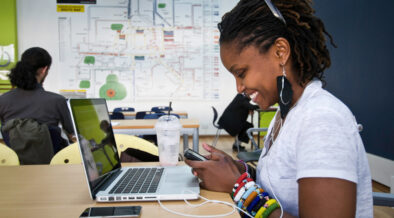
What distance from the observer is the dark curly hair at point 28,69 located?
1.86m

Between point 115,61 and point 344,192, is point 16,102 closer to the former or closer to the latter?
point 344,192

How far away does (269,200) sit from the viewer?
2.08ft

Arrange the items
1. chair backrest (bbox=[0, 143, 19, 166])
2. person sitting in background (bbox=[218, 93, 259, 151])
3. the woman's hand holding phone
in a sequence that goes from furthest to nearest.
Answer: person sitting in background (bbox=[218, 93, 259, 151]) < chair backrest (bbox=[0, 143, 19, 166]) < the woman's hand holding phone

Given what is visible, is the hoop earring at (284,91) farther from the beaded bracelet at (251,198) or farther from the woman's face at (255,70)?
the beaded bracelet at (251,198)

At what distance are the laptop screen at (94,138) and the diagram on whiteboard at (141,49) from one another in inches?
183

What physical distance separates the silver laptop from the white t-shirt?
0.21 m

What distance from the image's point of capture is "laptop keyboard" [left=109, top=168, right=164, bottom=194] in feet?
2.38

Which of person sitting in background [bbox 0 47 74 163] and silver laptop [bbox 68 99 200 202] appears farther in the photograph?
person sitting in background [bbox 0 47 74 163]

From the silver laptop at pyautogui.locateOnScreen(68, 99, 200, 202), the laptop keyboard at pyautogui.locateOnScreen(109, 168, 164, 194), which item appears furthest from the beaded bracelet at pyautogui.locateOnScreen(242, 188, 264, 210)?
the laptop keyboard at pyautogui.locateOnScreen(109, 168, 164, 194)

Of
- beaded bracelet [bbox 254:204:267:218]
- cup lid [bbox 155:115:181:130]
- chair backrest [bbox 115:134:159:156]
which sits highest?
cup lid [bbox 155:115:181:130]

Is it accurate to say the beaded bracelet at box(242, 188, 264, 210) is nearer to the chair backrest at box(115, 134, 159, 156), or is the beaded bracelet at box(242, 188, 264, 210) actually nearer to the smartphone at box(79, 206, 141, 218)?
the smartphone at box(79, 206, 141, 218)

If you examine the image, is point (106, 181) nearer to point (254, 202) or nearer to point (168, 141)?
point (168, 141)

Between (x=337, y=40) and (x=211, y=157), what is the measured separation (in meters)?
3.29

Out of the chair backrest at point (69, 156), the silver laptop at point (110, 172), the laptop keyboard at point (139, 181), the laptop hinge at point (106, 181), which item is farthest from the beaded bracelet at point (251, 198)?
→ the chair backrest at point (69, 156)
